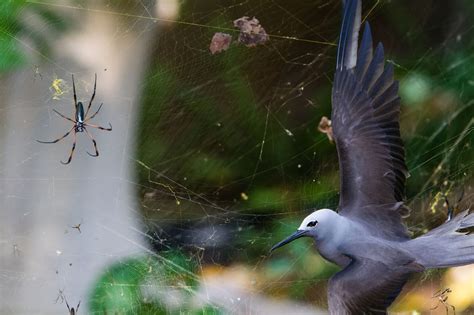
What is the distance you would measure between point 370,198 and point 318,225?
2.3 inches

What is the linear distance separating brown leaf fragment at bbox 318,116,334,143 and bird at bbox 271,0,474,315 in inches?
1.6

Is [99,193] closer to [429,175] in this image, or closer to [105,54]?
[105,54]

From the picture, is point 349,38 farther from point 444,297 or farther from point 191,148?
point 444,297

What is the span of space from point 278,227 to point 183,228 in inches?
4.0

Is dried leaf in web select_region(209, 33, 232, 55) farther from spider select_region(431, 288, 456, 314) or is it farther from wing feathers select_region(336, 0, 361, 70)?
spider select_region(431, 288, 456, 314)

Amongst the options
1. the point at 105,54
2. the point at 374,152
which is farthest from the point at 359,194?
the point at 105,54

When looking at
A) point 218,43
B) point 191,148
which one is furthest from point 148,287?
point 218,43

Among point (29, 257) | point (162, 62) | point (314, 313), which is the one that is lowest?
point (314, 313)

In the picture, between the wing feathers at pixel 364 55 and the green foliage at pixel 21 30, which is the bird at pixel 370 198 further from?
the green foliage at pixel 21 30

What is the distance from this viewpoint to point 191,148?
73 centimetres

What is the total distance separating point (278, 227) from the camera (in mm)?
733

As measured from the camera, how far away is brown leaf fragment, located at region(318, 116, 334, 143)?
0.72 m

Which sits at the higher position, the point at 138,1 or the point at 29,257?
the point at 138,1

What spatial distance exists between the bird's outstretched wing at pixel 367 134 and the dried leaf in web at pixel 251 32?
9 centimetres
